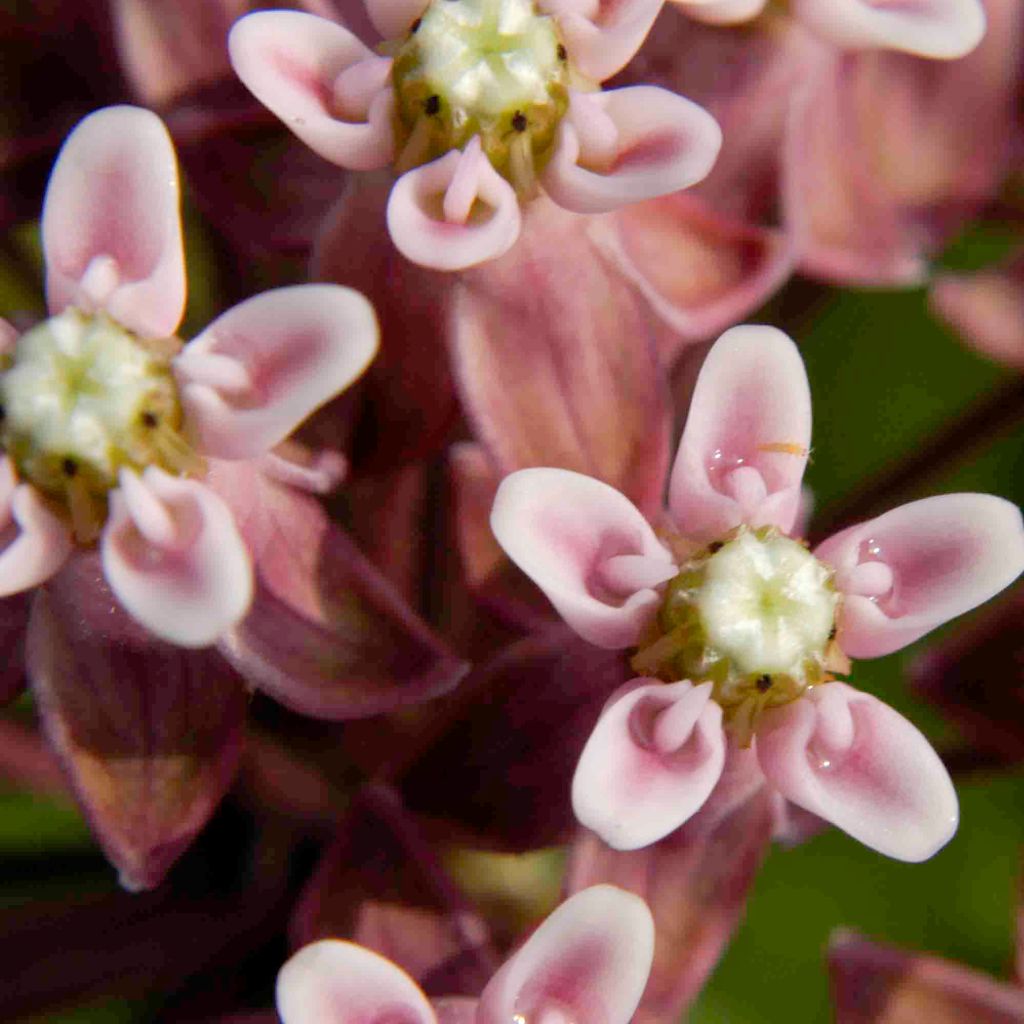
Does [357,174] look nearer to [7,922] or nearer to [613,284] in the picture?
[613,284]

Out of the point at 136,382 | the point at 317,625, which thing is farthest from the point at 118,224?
the point at 317,625

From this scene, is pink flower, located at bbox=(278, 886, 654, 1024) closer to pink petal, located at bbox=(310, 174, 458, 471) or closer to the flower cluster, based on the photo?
the flower cluster

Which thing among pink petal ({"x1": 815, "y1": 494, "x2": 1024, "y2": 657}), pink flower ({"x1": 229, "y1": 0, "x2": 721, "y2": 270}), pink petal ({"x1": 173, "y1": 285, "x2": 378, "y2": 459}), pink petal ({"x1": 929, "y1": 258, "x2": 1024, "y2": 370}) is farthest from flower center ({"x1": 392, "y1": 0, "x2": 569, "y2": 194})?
pink petal ({"x1": 929, "y1": 258, "x2": 1024, "y2": 370})

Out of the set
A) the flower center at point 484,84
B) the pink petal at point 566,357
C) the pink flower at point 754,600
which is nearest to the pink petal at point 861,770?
the pink flower at point 754,600

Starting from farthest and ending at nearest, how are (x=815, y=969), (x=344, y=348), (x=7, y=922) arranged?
(x=815, y=969), (x=7, y=922), (x=344, y=348)

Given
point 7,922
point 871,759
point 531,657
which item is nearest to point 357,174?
point 531,657

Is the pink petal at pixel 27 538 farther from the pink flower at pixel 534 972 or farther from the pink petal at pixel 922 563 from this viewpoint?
the pink petal at pixel 922 563
